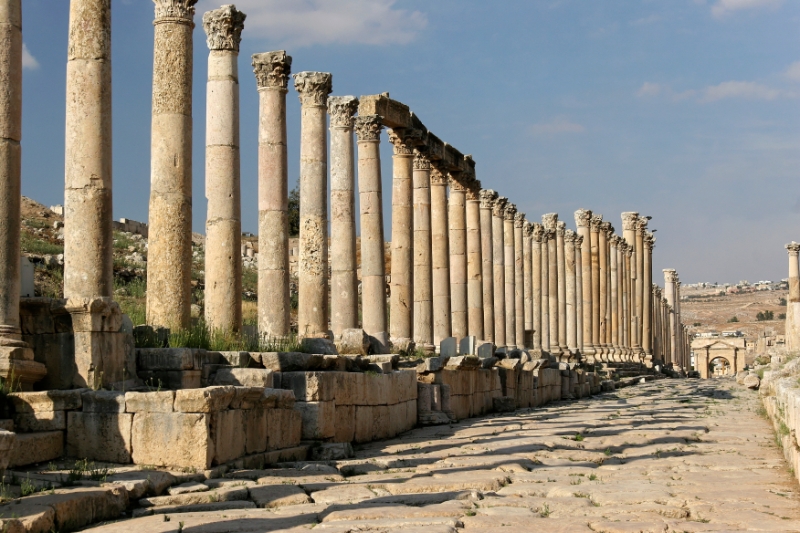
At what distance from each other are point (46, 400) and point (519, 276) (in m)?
28.7

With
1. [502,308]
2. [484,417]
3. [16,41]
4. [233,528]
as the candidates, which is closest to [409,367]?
[484,417]

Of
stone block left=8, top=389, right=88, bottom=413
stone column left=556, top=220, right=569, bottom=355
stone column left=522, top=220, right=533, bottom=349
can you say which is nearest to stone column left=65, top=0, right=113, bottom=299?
stone block left=8, top=389, right=88, bottom=413

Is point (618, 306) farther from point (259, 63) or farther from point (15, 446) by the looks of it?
point (15, 446)

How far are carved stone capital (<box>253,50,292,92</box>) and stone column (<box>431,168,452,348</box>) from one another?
10.0 meters

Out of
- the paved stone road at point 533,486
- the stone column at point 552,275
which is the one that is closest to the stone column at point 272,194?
the paved stone road at point 533,486

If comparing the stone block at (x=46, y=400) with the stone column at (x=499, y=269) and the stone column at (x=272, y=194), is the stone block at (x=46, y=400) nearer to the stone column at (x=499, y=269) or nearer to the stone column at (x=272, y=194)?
the stone column at (x=272, y=194)

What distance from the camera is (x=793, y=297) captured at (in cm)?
6038

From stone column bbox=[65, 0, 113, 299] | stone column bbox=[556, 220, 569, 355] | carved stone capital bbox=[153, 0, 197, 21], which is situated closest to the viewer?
stone column bbox=[65, 0, 113, 299]

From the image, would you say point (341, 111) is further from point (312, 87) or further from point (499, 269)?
point (499, 269)

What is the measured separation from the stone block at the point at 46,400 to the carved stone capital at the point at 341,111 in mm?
12389

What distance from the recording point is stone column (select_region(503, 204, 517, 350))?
36.4 metres

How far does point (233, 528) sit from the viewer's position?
834 centimetres

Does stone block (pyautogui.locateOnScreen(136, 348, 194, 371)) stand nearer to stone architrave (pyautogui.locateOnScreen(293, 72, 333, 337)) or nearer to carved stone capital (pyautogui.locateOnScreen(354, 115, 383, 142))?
stone architrave (pyautogui.locateOnScreen(293, 72, 333, 337))

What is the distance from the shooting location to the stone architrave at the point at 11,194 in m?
12.1
